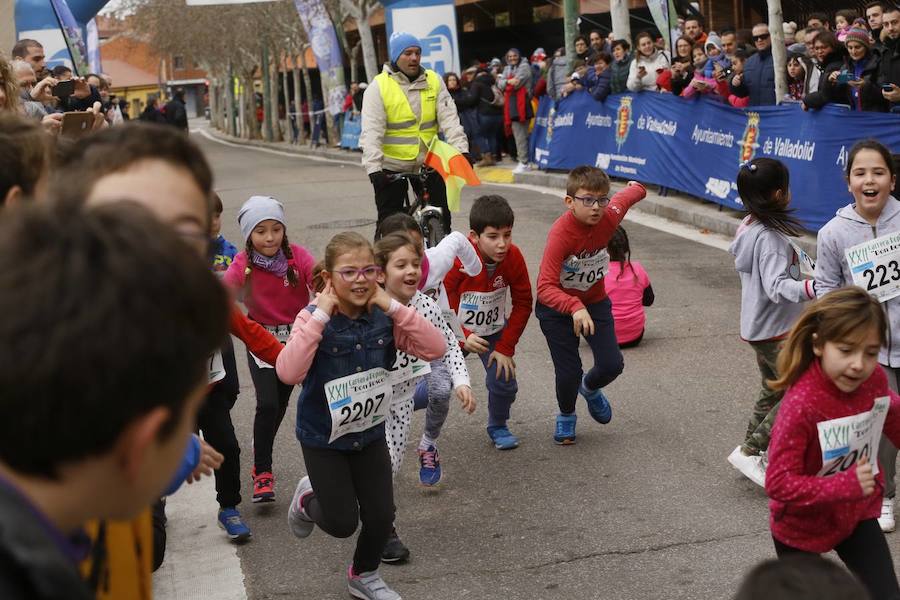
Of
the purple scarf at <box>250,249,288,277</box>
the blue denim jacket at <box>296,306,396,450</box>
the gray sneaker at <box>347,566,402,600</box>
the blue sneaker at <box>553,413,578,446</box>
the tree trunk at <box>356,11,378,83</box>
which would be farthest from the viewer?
the tree trunk at <box>356,11,378,83</box>

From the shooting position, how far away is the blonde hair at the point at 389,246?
534 cm

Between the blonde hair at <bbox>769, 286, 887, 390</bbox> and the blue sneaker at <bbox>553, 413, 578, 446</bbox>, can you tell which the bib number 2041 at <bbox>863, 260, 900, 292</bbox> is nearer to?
the blonde hair at <bbox>769, 286, 887, 390</bbox>

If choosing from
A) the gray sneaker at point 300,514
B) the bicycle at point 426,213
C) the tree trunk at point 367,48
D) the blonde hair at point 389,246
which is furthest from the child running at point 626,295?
the tree trunk at point 367,48

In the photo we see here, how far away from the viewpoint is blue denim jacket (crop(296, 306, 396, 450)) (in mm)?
4715

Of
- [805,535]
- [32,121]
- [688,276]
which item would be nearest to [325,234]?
[688,276]

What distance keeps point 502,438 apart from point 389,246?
184 centimetres

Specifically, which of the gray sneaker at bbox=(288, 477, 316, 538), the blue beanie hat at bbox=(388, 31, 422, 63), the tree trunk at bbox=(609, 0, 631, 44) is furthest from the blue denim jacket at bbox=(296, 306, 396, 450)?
the tree trunk at bbox=(609, 0, 631, 44)

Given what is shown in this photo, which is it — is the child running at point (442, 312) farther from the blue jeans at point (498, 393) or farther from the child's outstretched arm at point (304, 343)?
the child's outstretched arm at point (304, 343)

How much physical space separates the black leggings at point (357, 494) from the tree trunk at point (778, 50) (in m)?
10.2

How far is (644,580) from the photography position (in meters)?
4.91

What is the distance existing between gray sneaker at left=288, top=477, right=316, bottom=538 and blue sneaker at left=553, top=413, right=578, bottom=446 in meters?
2.02

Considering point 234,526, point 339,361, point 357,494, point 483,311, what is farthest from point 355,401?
point 483,311

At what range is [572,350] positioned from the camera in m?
6.77

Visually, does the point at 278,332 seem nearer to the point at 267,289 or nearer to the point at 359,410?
the point at 267,289
